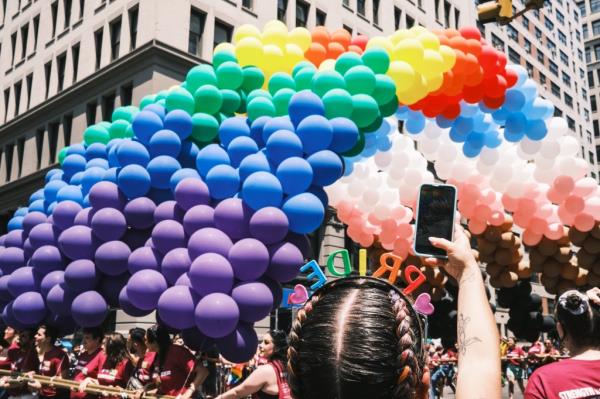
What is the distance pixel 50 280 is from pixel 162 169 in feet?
7.15

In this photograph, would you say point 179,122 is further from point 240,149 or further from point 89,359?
point 89,359

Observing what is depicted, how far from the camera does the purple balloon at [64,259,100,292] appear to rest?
702 cm

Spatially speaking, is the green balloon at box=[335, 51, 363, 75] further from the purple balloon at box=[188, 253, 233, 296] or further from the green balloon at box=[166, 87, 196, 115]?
the purple balloon at box=[188, 253, 233, 296]

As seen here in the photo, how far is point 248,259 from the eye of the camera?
5.99 meters

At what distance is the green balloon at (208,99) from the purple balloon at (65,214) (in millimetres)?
2265

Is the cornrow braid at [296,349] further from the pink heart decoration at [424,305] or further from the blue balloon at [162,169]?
the blue balloon at [162,169]

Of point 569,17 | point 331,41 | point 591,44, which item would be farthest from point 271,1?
point 591,44

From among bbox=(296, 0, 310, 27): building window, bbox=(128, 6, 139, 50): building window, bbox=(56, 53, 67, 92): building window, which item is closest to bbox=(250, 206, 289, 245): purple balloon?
bbox=(128, 6, 139, 50): building window

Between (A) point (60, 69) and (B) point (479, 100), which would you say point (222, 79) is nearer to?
(B) point (479, 100)

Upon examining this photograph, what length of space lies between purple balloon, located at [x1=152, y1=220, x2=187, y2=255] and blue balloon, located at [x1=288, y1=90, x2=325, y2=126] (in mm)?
1928

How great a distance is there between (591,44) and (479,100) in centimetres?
5911

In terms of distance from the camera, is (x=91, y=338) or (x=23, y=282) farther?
(x=23, y=282)

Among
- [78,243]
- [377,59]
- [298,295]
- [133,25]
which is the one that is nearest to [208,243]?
[298,295]

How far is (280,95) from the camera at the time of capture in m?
7.33
